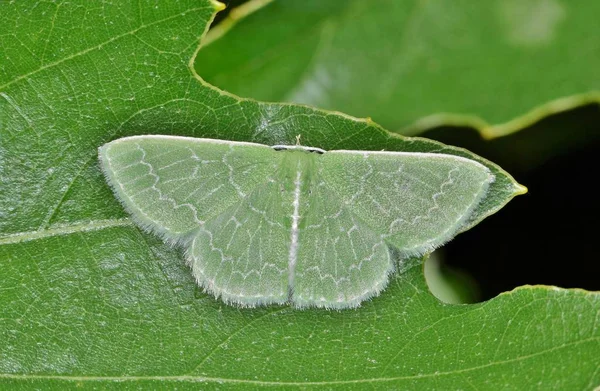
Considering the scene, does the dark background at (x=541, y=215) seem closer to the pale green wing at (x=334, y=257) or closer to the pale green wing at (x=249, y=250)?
the pale green wing at (x=334, y=257)

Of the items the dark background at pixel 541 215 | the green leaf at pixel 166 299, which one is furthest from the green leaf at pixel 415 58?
the green leaf at pixel 166 299

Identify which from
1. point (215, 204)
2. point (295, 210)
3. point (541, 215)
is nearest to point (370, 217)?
point (295, 210)

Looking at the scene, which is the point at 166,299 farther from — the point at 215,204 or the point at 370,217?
the point at 370,217

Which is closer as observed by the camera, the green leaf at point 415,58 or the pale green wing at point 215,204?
the pale green wing at point 215,204

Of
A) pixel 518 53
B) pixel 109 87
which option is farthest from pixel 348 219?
pixel 518 53

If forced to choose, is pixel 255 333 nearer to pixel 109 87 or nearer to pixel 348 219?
pixel 348 219

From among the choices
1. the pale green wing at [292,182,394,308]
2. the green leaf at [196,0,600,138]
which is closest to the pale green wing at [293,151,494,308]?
the pale green wing at [292,182,394,308]

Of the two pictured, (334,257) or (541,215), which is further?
(541,215)
